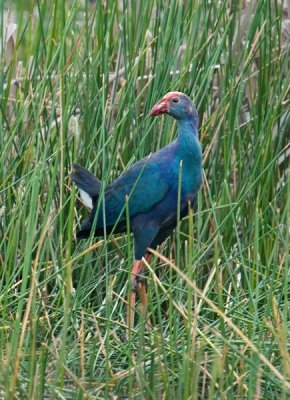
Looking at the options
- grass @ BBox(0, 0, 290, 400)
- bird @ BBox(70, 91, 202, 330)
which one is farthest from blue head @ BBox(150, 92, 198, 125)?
grass @ BBox(0, 0, 290, 400)

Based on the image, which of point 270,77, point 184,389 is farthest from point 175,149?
point 184,389

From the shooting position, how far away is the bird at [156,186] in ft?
9.14

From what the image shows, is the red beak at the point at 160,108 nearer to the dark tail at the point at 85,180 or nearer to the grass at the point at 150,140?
the grass at the point at 150,140

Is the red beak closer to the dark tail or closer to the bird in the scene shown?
the bird

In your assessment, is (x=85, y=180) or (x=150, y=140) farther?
(x=150, y=140)

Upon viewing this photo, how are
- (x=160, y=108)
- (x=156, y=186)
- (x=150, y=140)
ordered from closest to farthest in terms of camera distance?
1. (x=160, y=108)
2. (x=156, y=186)
3. (x=150, y=140)

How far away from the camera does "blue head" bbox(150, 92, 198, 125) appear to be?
9.09ft

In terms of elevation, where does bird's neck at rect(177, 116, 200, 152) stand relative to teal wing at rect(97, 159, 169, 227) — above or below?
above

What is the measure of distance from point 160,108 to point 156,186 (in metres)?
0.23

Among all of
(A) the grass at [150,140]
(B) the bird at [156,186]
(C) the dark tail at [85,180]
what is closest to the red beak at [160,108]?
(B) the bird at [156,186]

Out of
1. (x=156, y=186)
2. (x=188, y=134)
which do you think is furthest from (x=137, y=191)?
(x=188, y=134)

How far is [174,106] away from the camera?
2771 millimetres

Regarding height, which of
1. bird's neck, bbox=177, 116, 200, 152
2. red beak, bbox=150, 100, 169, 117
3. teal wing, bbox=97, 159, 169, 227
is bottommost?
teal wing, bbox=97, 159, 169, 227

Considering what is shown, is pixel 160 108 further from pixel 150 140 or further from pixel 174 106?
pixel 150 140
